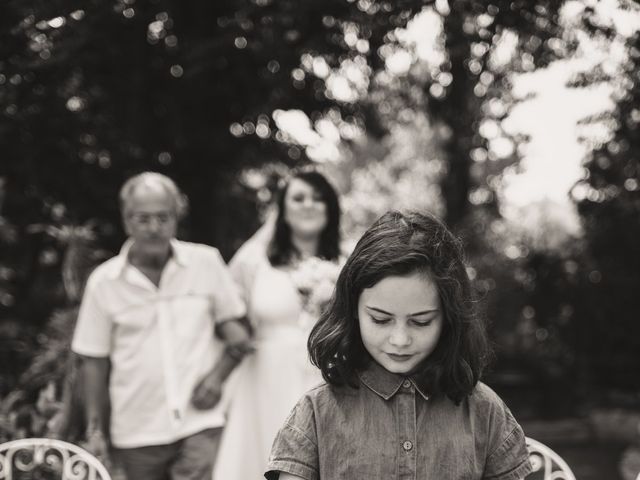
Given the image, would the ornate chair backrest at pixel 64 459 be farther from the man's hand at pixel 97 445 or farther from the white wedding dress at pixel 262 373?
the white wedding dress at pixel 262 373

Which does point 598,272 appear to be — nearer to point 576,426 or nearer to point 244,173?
point 576,426

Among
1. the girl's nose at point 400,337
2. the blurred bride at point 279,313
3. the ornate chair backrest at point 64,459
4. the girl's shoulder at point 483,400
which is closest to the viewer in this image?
→ the girl's nose at point 400,337

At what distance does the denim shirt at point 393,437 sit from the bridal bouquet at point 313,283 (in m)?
1.75

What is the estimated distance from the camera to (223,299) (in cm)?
355

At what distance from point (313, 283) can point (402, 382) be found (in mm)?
1861

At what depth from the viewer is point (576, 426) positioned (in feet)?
26.3

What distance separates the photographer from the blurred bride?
377cm

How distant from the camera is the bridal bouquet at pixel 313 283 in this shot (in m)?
3.61

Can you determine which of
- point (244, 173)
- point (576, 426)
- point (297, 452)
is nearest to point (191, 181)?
point (244, 173)

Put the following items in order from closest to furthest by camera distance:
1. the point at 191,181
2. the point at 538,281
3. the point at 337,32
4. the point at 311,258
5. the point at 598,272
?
the point at 311,258, the point at 337,32, the point at 191,181, the point at 598,272, the point at 538,281

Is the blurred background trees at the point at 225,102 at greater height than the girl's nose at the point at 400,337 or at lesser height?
greater

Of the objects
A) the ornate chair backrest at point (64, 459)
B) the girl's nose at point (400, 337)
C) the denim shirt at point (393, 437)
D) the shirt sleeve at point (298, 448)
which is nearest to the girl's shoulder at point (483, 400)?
the denim shirt at point (393, 437)

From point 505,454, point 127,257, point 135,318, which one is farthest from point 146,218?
point 505,454

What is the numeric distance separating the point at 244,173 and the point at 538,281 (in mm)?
3482
